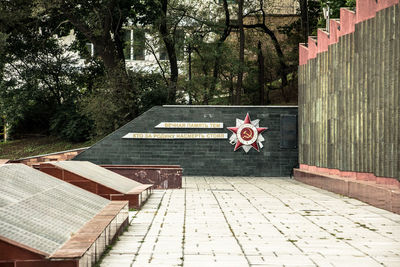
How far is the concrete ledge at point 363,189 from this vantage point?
409 inches

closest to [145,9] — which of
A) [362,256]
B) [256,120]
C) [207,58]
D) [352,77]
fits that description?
[207,58]

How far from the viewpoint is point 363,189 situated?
12.1 meters

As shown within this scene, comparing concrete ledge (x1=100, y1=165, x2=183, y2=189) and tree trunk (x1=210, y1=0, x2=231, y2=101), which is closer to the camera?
concrete ledge (x1=100, y1=165, x2=183, y2=189)

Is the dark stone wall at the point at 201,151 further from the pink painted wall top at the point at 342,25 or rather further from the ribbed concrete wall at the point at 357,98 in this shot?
the pink painted wall top at the point at 342,25

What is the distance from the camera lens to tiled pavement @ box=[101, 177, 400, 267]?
6246 millimetres

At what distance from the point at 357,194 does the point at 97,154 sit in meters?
11.2

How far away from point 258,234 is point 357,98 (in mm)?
6803

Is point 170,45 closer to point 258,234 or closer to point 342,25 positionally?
point 342,25

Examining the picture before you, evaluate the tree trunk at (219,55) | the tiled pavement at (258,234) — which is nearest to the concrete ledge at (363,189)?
the tiled pavement at (258,234)

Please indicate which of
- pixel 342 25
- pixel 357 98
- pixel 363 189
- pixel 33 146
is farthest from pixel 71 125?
pixel 363 189

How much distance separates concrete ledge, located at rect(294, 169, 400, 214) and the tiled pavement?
8.9 inches

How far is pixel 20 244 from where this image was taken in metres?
4.73

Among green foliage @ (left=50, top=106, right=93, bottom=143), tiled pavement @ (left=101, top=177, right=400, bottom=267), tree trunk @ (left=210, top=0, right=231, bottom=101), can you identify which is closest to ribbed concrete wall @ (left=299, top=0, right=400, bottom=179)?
tiled pavement @ (left=101, top=177, right=400, bottom=267)

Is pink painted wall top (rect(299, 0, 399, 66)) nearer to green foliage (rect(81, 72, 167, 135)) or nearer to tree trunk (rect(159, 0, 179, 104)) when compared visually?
green foliage (rect(81, 72, 167, 135))
